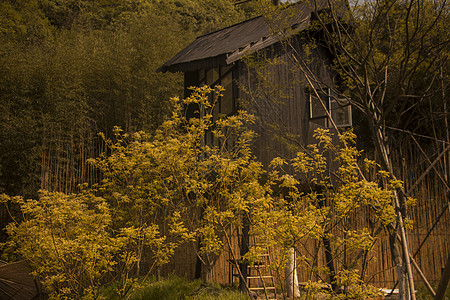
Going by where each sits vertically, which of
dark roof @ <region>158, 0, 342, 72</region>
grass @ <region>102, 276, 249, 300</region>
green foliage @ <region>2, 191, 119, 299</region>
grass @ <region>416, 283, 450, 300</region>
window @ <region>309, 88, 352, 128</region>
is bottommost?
grass @ <region>416, 283, 450, 300</region>

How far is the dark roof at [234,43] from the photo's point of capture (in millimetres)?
7789

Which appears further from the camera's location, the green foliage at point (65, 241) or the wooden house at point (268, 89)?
the wooden house at point (268, 89)

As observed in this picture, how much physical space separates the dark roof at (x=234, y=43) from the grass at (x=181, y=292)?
12.5ft

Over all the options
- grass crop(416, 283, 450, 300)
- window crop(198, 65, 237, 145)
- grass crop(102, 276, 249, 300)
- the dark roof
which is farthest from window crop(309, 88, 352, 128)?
grass crop(102, 276, 249, 300)

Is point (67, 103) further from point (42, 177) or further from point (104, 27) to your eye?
point (104, 27)

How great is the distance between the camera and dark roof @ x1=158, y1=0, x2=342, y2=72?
7.79 metres

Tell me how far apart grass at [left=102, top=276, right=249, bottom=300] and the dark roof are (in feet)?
12.5

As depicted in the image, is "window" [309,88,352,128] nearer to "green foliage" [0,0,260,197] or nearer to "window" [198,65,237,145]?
"window" [198,65,237,145]

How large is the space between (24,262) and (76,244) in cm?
217

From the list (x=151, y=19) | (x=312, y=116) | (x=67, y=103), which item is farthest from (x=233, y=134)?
(x=151, y=19)

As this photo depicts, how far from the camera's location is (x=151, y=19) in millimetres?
13203

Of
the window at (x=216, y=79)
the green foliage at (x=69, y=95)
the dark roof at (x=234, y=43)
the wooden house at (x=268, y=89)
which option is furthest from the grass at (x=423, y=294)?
the green foliage at (x=69, y=95)

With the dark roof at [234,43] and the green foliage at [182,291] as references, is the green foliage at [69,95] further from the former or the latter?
the green foliage at [182,291]

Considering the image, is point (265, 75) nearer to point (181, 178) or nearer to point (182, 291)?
point (181, 178)
